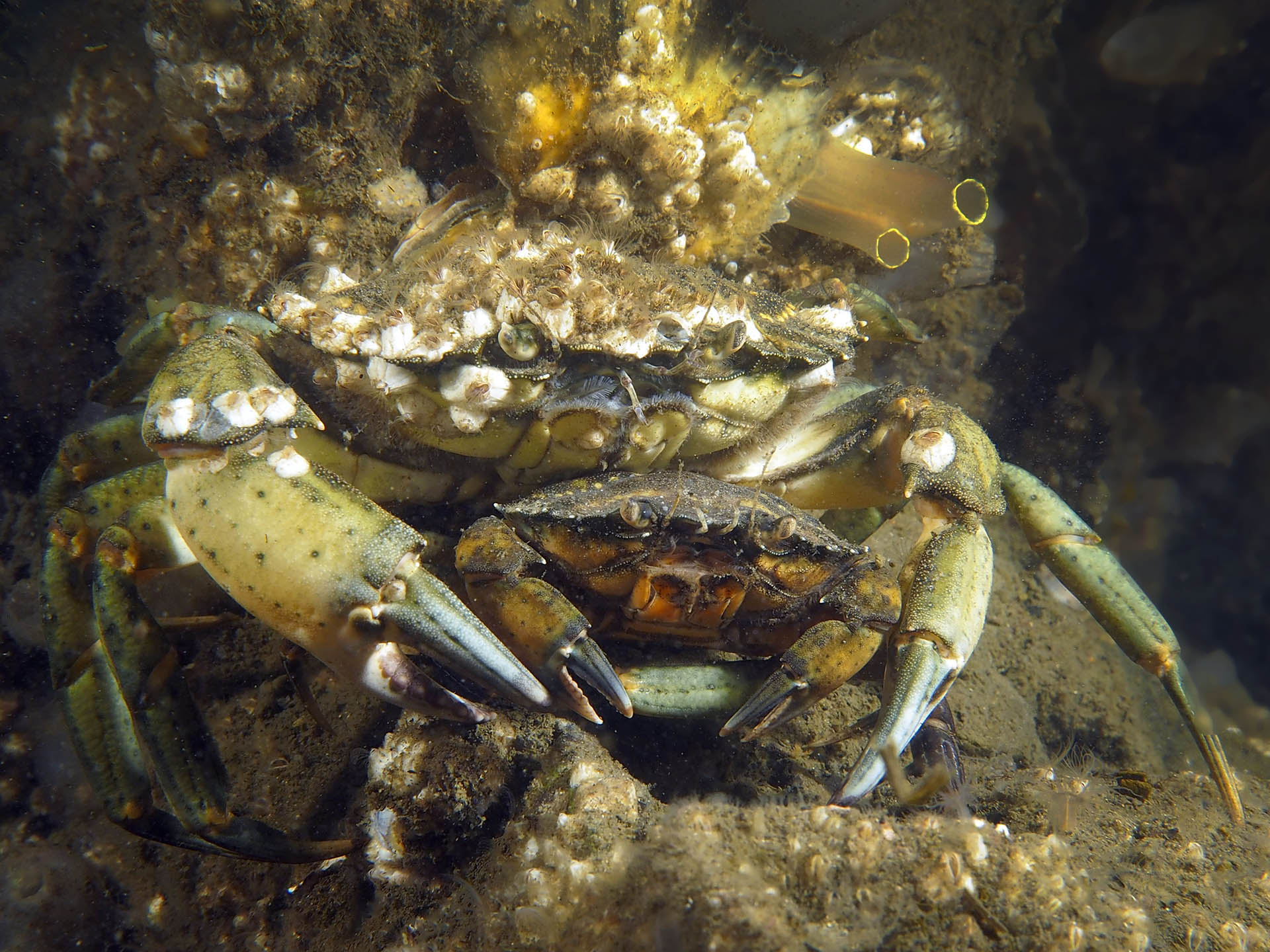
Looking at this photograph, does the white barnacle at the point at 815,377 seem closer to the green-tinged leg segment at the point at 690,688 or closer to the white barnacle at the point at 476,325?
the green-tinged leg segment at the point at 690,688

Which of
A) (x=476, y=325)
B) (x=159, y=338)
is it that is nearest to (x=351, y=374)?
(x=476, y=325)

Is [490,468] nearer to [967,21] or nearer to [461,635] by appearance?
[461,635]

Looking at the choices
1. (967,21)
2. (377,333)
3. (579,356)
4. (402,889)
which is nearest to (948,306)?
(967,21)

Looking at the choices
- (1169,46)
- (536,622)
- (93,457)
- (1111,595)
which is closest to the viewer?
(536,622)

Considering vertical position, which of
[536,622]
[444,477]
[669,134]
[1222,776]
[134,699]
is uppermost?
[669,134]

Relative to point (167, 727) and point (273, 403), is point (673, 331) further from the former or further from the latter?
point (167, 727)

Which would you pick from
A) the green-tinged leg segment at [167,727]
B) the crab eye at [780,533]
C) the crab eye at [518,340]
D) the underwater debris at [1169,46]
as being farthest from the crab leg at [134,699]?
the underwater debris at [1169,46]

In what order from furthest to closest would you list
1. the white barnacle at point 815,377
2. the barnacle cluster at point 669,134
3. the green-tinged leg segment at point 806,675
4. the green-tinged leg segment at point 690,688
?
the white barnacle at point 815,377, the barnacle cluster at point 669,134, the green-tinged leg segment at point 690,688, the green-tinged leg segment at point 806,675
